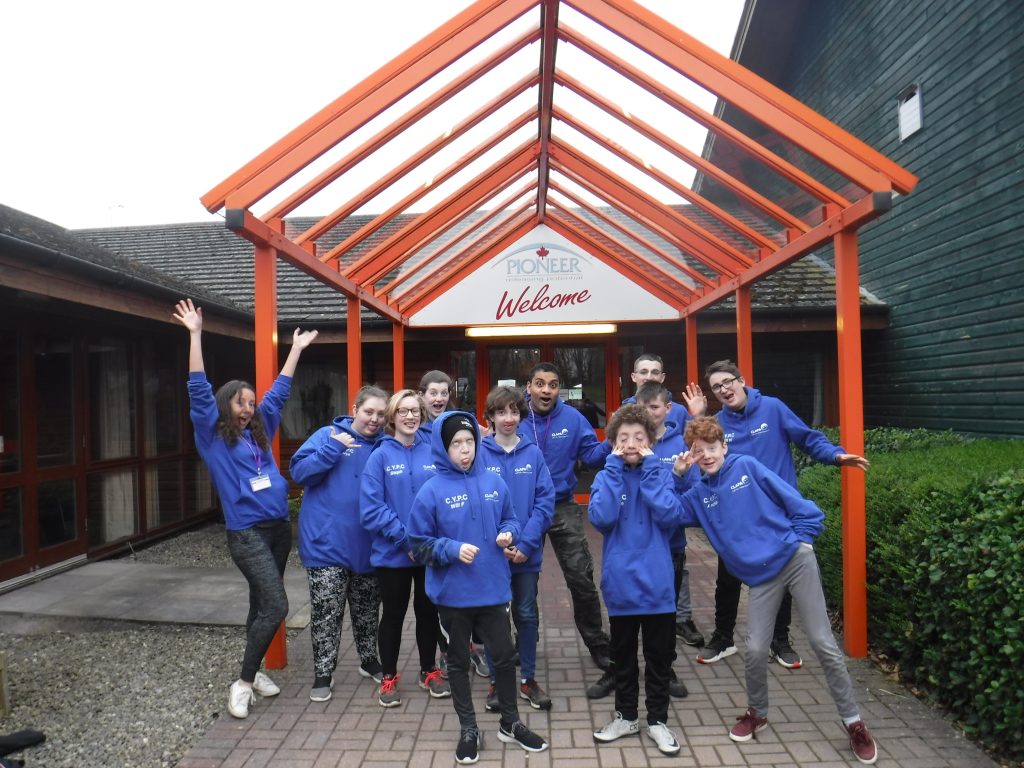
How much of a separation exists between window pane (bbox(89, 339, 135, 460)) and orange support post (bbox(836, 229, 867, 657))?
22.5 ft

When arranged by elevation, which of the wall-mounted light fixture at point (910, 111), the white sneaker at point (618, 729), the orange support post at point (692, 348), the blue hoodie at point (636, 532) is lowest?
the white sneaker at point (618, 729)

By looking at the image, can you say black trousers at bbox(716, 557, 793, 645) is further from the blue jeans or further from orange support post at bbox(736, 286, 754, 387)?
orange support post at bbox(736, 286, 754, 387)

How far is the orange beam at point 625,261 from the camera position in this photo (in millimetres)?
7430

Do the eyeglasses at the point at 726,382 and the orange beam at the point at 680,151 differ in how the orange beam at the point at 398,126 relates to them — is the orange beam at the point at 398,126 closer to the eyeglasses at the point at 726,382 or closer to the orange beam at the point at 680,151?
the orange beam at the point at 680,151

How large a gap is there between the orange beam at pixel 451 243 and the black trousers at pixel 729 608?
420 centimetres

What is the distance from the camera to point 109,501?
7152mm

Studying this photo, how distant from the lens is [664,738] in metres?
3.06

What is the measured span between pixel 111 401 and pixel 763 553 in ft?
22.9

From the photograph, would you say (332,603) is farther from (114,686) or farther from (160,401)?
(160,401)

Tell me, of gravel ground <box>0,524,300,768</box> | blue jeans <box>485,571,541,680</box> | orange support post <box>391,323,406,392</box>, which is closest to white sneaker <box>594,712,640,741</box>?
blue jeans <box>485,571,541,680</box>

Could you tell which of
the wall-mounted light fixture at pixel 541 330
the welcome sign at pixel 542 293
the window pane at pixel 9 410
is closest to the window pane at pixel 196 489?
the window pane at pixel 9 410

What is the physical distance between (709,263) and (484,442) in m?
3.64

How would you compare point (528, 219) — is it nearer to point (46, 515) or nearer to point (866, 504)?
point (866, 504)

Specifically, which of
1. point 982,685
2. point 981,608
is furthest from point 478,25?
point 982,685
